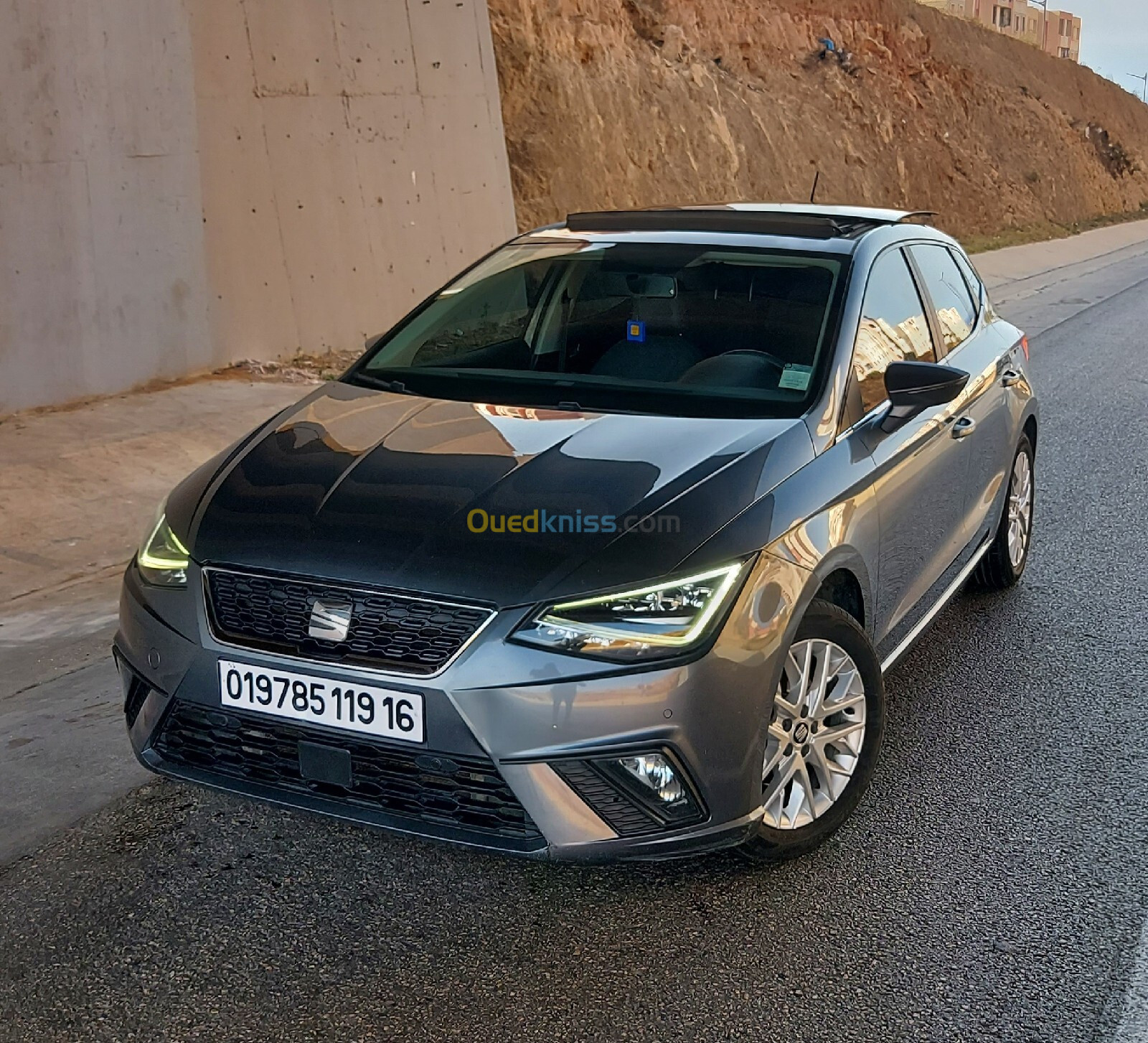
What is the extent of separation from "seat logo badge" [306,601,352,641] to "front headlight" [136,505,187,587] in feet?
1.36

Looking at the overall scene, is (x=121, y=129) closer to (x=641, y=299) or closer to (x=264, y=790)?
(x=641, y=299)

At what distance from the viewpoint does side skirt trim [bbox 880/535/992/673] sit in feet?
13.5

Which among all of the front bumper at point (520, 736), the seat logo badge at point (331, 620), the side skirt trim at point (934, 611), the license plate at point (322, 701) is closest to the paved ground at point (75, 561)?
the front bumper at point (520, 736)

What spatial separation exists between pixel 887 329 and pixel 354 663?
2223 millimetres

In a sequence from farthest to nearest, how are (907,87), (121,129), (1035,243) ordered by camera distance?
1. (907,87)
2. (1035,243)
3. (121,129)

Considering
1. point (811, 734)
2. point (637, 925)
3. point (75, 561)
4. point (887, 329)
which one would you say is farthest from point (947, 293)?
point (75, 561)

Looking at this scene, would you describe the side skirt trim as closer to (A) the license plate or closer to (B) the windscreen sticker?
(B) the windscreen sticker

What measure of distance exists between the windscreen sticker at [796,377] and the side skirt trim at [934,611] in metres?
0.85

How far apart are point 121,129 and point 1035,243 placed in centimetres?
2534

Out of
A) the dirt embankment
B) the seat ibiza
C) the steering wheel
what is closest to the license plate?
the seat ibiza

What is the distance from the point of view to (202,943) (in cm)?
308

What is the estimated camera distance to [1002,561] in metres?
5.48

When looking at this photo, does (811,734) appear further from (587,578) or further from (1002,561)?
(1002,561)

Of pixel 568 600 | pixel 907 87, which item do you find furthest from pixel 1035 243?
pixel 568 600
